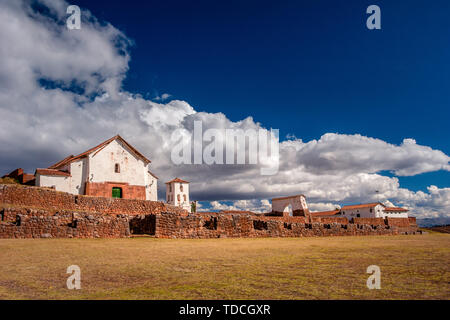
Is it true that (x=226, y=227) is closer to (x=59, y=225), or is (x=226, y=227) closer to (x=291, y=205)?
(x=59, y=225)

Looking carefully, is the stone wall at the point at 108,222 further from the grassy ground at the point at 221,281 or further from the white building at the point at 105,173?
the white building at the point at 105,173

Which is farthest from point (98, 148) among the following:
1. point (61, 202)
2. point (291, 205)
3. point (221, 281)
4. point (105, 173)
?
point (221, 281)

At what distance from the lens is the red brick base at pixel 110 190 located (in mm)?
32625

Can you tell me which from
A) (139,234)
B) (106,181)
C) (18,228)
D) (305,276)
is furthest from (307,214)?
(305,276)

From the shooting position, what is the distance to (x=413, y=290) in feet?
11.7

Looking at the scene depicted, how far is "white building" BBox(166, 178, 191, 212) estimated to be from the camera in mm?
66812

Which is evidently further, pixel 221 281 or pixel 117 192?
pixel 117 192

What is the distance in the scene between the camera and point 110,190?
3406cm

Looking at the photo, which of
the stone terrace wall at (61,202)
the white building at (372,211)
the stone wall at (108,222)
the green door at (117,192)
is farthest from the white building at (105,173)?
the white building at (372,211)

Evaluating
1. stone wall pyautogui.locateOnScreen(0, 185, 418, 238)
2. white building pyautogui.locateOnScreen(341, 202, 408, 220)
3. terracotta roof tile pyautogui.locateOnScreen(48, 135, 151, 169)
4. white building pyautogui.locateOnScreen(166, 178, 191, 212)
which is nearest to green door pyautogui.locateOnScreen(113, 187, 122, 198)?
terracotta roof tile pyautogui.locateOnScreen(48, 135, 151, 169)

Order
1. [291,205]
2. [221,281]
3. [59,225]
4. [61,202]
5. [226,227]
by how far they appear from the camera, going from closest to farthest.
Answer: [221,281] < [59,225] < [226,227] < [61,202] < [291,205]

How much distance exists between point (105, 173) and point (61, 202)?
12.6 metres

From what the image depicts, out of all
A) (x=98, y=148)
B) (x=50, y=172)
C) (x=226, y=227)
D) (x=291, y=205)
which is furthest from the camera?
(x=291, y=205)

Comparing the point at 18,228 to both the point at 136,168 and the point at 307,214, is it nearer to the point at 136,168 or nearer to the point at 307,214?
the point at 136,168
